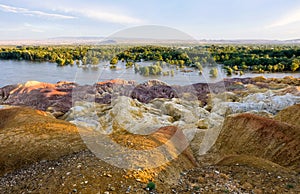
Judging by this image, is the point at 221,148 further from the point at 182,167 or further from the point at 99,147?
the point at 99,147

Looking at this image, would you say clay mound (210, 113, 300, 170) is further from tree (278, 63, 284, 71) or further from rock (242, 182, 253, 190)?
tree (278, 63, 284, 71)

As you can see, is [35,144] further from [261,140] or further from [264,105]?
[264,105]

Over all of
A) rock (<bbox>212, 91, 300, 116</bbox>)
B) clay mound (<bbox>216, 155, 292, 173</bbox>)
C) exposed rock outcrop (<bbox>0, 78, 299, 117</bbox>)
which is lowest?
exposed rock outcrop (<bbox>0, 78, 299, 117</bbox>)

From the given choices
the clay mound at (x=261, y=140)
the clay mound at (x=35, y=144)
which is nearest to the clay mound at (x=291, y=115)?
the clay mound at (x=261, y=140)

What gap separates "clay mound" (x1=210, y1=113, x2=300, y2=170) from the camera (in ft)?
49.5

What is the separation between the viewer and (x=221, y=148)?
65.6ft

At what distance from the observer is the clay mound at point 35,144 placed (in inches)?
468

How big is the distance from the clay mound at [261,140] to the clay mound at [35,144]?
1068 centimetres

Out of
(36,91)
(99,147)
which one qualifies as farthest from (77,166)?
(36,91)

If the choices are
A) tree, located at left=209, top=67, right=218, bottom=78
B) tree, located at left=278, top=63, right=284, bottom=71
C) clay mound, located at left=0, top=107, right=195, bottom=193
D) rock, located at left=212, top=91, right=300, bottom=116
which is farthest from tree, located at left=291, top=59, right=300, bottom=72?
clay mound, located at left=0, top=107, right=195, bottom=193

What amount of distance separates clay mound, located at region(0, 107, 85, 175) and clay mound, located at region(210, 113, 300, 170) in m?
10.7

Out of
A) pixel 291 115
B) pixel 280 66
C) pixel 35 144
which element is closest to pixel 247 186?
pixel 35 144

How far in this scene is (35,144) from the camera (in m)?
13.1

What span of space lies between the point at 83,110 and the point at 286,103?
21.3 meters
